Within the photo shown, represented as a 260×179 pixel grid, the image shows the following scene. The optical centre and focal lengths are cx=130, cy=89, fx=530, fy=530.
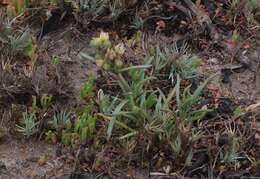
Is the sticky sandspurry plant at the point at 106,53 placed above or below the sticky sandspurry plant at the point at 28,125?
above

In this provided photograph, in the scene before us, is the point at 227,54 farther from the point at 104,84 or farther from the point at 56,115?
the point at 56,115

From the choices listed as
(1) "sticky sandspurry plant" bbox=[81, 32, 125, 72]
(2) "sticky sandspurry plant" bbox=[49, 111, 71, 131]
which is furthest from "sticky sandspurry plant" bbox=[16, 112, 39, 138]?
(1) "sticky sandspurry plant" bbox=[81, 32, 125, 72]

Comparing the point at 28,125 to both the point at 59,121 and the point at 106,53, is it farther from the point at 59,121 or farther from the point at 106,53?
the point at 106,53

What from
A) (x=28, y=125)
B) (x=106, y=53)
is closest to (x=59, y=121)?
(x=28, y=125)

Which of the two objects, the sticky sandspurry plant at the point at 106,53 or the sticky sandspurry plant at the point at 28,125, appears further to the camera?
the sticky sandspurry plant at the point at 28,125

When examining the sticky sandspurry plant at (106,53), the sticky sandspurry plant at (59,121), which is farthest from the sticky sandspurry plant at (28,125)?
the sticky sandspurry plant at (106,53)

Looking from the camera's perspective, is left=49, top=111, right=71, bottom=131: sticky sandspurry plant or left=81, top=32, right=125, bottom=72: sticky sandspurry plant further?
left=49, top=111, right=71, bottom=131: sticky sandspurry plant

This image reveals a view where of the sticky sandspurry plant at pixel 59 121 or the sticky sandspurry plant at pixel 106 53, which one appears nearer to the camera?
the sticky sandspurry plant at pixel 106 53

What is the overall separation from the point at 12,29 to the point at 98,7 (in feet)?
1.96

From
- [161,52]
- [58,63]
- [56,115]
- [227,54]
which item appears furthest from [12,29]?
[227,54]

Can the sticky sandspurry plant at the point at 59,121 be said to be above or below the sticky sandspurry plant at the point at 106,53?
below

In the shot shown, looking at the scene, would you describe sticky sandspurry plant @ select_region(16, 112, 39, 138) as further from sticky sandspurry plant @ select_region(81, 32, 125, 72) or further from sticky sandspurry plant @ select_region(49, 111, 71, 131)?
sticky sandspurry plant @ select_region(81, 32, 125, 72)

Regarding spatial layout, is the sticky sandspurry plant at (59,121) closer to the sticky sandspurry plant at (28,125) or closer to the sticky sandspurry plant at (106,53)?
the sticky sandspurry plant at (28,125)

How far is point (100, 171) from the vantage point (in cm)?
275
